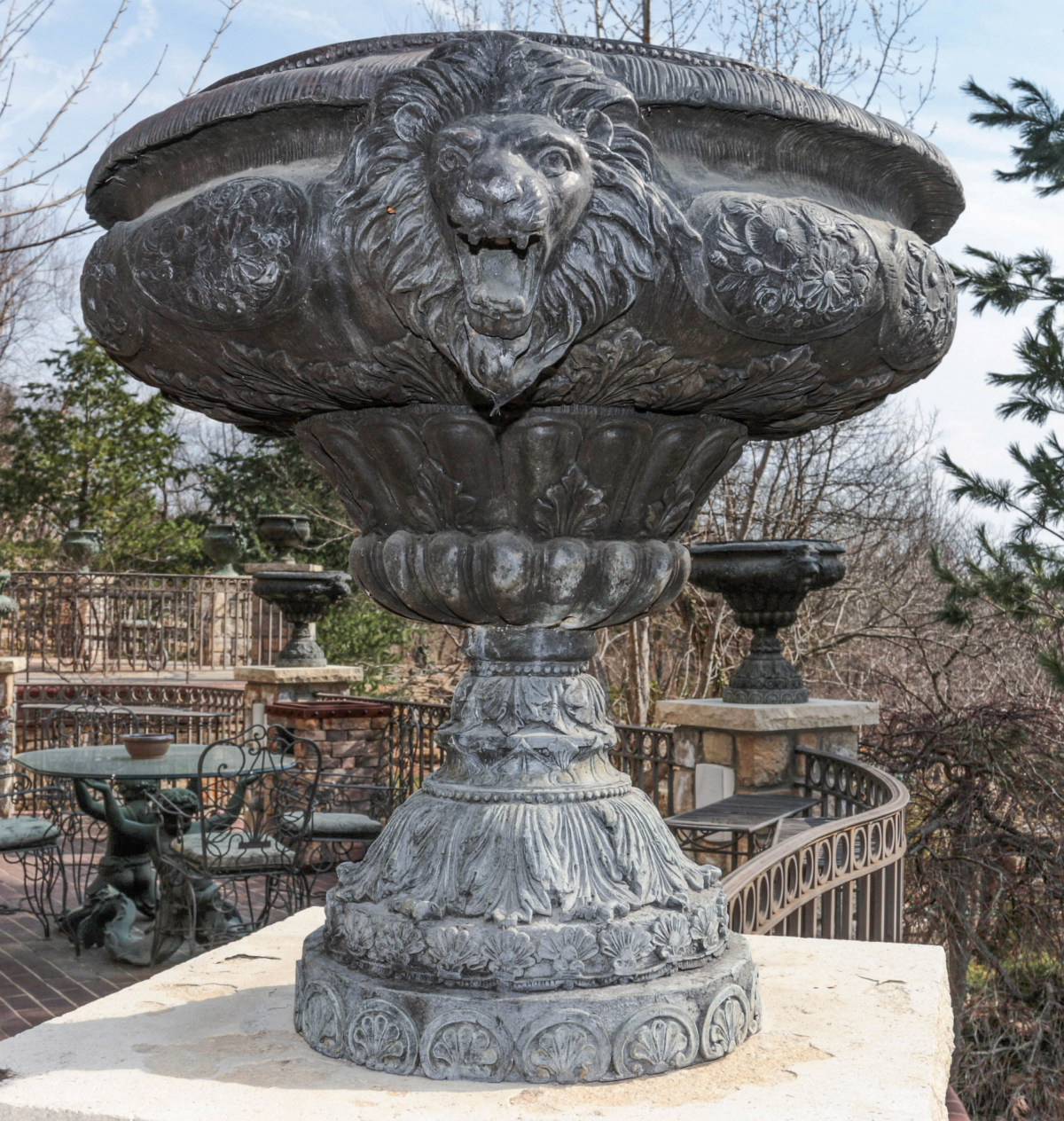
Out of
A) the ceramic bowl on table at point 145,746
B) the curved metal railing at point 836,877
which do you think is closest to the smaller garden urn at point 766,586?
the curved metal railing at point 836,877

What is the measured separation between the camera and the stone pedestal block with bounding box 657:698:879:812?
19.2 ft

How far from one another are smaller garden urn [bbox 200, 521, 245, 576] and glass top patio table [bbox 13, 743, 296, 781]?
25.2 feet

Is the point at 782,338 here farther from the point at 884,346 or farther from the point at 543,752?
the point at 543,752

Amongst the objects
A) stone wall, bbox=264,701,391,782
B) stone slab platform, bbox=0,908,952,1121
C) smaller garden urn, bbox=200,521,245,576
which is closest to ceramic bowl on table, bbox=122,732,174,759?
stone wall, bbox=264,701,391,782

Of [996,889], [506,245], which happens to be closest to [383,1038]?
[506,245]

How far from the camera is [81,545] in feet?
49.2

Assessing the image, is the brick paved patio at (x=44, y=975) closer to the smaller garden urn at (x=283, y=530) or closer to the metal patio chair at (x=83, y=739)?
the metal patio chair at (x=83, y=739)

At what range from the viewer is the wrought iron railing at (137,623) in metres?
13.8

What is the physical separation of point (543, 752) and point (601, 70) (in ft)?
3.34

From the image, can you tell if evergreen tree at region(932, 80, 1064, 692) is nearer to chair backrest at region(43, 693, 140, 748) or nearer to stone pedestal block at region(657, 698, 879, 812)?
stone pedestal block at region(657, 698, 879, 812)

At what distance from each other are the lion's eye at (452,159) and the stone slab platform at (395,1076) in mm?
1219

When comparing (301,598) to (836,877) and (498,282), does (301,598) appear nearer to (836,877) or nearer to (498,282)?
(836,877)

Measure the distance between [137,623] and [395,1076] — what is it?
14.2 m

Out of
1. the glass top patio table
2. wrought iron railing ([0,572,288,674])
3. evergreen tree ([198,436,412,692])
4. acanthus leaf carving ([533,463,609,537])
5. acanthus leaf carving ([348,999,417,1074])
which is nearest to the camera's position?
acanthus leaf carving ([348,999,417,1074])
